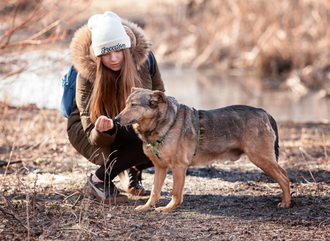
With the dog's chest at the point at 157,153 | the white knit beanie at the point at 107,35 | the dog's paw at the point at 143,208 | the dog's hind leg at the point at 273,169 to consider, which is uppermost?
the white knit beanie at the point at 107,35

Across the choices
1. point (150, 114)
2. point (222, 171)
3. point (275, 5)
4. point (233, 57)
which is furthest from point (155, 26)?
point (150, 114)

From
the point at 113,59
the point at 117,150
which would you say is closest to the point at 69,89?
the point at 113,59

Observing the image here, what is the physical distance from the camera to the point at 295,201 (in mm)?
4414

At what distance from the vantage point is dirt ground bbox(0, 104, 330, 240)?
341 centimetres

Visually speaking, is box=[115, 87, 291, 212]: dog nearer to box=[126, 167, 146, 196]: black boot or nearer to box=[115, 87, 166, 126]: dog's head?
box=[115, 87, 166, 126]: dog's head

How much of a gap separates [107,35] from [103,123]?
971mm

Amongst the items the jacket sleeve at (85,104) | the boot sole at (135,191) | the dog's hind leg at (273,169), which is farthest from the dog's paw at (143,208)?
the dog's hind leg at (273,169)

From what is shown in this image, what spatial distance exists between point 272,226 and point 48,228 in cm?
212

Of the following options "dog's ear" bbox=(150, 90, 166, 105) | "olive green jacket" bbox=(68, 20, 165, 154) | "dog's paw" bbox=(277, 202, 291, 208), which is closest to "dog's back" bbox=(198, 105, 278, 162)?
"dog's ear" bbox=(150, 90, 166, 105)

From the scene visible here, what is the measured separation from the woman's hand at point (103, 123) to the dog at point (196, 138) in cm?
28

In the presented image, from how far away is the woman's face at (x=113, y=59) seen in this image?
4301mm

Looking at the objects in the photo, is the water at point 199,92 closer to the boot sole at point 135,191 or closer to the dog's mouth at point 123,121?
the boot sole at point 135,191

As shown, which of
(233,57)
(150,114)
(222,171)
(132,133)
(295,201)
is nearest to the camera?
(150,114)

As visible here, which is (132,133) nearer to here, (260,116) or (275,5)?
(260,116)
